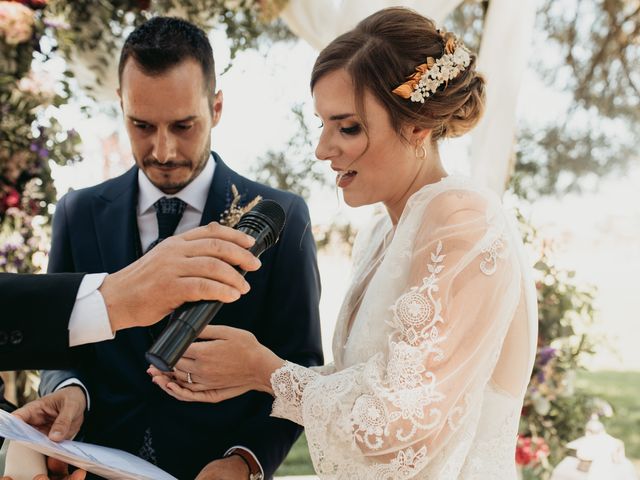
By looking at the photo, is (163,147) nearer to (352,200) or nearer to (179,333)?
(352,200)

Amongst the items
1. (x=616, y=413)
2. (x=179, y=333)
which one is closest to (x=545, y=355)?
(x=616, y=413)

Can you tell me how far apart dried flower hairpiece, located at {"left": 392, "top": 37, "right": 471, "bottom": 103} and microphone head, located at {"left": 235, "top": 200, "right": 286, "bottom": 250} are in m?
0.59

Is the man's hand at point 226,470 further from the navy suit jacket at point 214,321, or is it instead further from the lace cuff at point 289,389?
the lace cuff at point 289,389

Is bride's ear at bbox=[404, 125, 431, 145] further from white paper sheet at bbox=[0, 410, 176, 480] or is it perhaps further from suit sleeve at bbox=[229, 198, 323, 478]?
white paper sheet at bbox=[0, 410, 176, 480]

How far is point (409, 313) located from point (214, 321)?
0.86 metres

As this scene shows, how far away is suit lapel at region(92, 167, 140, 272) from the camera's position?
99.0 inches

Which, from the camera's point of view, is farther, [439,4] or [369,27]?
[439,4]

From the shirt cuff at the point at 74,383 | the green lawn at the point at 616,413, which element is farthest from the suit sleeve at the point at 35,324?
the green lawn at the point at 616,413

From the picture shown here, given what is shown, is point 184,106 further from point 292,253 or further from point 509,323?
point 509,323

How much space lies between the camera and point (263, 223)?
1.67 meters

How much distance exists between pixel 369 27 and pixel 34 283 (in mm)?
1152

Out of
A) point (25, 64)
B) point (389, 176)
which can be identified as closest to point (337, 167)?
point (389, 176)

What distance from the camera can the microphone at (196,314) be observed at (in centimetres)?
140

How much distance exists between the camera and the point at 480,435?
6.68ft
